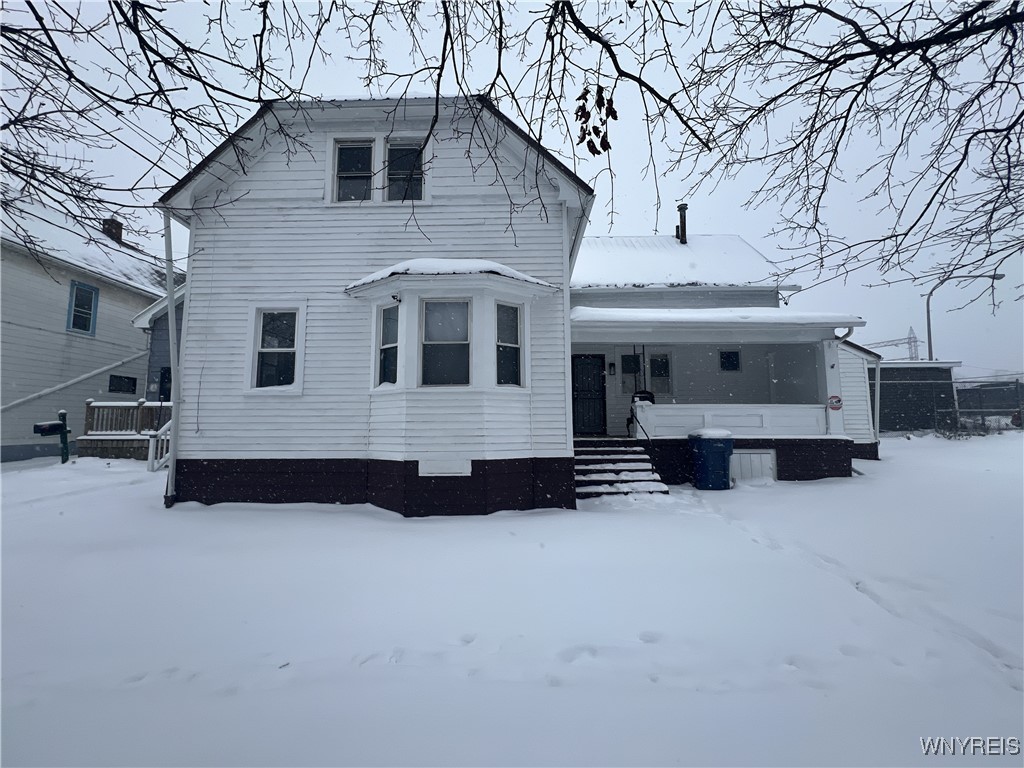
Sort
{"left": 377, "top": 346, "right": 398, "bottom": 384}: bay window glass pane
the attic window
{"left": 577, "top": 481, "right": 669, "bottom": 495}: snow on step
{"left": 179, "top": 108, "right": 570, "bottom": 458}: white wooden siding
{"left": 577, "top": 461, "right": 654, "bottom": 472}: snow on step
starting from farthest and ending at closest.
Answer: the attic window, {"left": 577, "top": 461, "right": 654, "bottom": 472}: snow on step, {"left": 577, "top": 481, "right": 669, "bottom": 495}: snow on step, {"left": 179, "top": 108, "right": 570, "bottom": 458}: white wooden siding, {"left": 377, "top": 346, "right": 398, "bottom": 384}: bay window glass pane

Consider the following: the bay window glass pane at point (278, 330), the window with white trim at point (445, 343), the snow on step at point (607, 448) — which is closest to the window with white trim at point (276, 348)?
the bay window glass pane at point (278, 330)

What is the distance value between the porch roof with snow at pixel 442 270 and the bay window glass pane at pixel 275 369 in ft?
5.26

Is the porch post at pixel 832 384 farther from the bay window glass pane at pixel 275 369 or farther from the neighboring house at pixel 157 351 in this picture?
the neighboring house at pixel 157 351

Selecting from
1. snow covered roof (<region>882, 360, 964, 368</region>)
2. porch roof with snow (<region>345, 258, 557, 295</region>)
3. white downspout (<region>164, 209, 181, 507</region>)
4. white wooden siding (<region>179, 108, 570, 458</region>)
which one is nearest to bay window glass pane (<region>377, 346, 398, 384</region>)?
white wooden siding (<region>179, 108, 570, 458</region>)

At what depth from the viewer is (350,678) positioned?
2.87 m

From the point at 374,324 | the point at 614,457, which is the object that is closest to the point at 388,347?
the point at 374,324

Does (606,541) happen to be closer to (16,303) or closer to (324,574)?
(324,574)

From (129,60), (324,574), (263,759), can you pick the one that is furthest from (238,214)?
(263,759)

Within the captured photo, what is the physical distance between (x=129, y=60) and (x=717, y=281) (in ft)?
44.4

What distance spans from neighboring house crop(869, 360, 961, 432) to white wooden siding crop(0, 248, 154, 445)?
1132 inches

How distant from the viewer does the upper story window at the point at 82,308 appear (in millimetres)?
15352

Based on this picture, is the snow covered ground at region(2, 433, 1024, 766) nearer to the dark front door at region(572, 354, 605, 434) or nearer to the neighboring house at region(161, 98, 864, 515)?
the neighboring house at region(161, 98, 864, 515)

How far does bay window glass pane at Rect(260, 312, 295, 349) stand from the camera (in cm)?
846

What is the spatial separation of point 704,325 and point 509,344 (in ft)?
15.7
